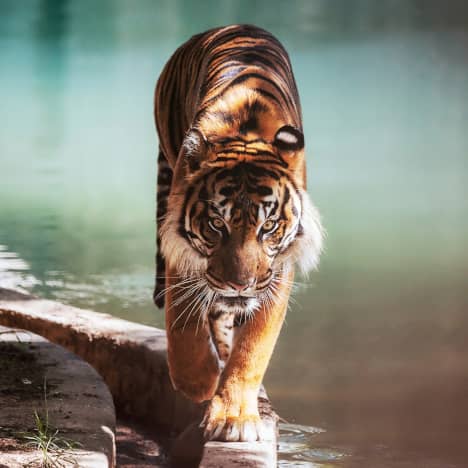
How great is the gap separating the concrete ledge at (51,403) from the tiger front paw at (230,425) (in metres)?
0.26

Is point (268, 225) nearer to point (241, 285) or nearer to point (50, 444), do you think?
point (241, 285)

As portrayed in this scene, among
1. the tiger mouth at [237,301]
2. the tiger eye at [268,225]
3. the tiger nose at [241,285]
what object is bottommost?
the tiger mouth at [237,301]

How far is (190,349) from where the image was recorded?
9.99 feet

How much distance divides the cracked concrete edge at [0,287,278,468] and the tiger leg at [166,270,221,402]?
0.09 metres

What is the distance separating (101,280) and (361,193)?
9.75 feet

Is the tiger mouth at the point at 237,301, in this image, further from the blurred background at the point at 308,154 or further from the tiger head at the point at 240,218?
the blurred background at the point at 308,154

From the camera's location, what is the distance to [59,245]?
300 inches

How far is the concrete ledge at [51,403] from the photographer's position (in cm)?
236

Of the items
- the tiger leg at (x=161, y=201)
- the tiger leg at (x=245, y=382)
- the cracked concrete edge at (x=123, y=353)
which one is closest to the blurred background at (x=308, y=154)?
the tiger leg at (x=161, y=201)

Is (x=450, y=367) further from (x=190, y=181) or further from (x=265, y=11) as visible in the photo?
(x=265, y=11)

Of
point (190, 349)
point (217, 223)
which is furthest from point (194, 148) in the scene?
point (190, 349)

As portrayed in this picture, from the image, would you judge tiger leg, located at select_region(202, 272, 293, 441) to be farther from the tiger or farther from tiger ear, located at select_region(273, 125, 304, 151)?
tiger ear, located at select_region(273, 125, 304, 151)

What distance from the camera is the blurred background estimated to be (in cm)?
630

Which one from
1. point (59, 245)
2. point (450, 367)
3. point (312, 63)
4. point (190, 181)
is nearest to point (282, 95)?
point (190, 181)
